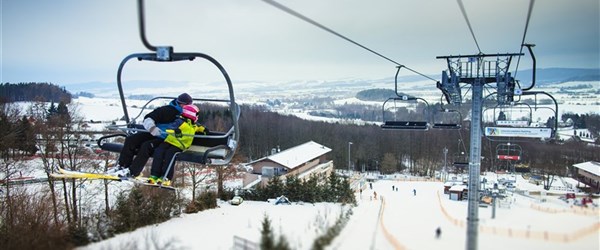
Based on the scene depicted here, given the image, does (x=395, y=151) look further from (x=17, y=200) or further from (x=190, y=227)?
(x=17, y=200)

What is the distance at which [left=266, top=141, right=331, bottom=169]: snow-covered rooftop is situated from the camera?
31.2 metres

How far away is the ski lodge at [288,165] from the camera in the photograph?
30.0 meters

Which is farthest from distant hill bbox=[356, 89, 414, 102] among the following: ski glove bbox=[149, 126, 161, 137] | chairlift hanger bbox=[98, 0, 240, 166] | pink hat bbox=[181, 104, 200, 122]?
ski glove bbox=[149, 126, 161, 137]

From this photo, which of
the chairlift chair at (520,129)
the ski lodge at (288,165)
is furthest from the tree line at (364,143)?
the chairlift chair at (520,129)

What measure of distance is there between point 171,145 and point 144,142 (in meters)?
0.49

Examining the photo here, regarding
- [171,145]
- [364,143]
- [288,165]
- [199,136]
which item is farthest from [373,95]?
[199,136]

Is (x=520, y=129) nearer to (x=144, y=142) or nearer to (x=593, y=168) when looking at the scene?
(x=593, y=168)

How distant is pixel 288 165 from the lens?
101ft

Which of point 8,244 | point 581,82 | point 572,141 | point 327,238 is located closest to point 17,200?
point 8,244

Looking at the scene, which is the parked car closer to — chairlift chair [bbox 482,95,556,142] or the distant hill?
chairlift chair [bbox 482,95,556,142]

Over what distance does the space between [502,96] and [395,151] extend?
40.6 metres

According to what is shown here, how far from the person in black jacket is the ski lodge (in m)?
20.2

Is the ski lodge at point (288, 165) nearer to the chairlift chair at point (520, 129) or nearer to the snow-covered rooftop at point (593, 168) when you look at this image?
the snow-covered rooftop at point (593, 168)

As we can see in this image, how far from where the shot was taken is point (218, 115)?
40812 millimetres
